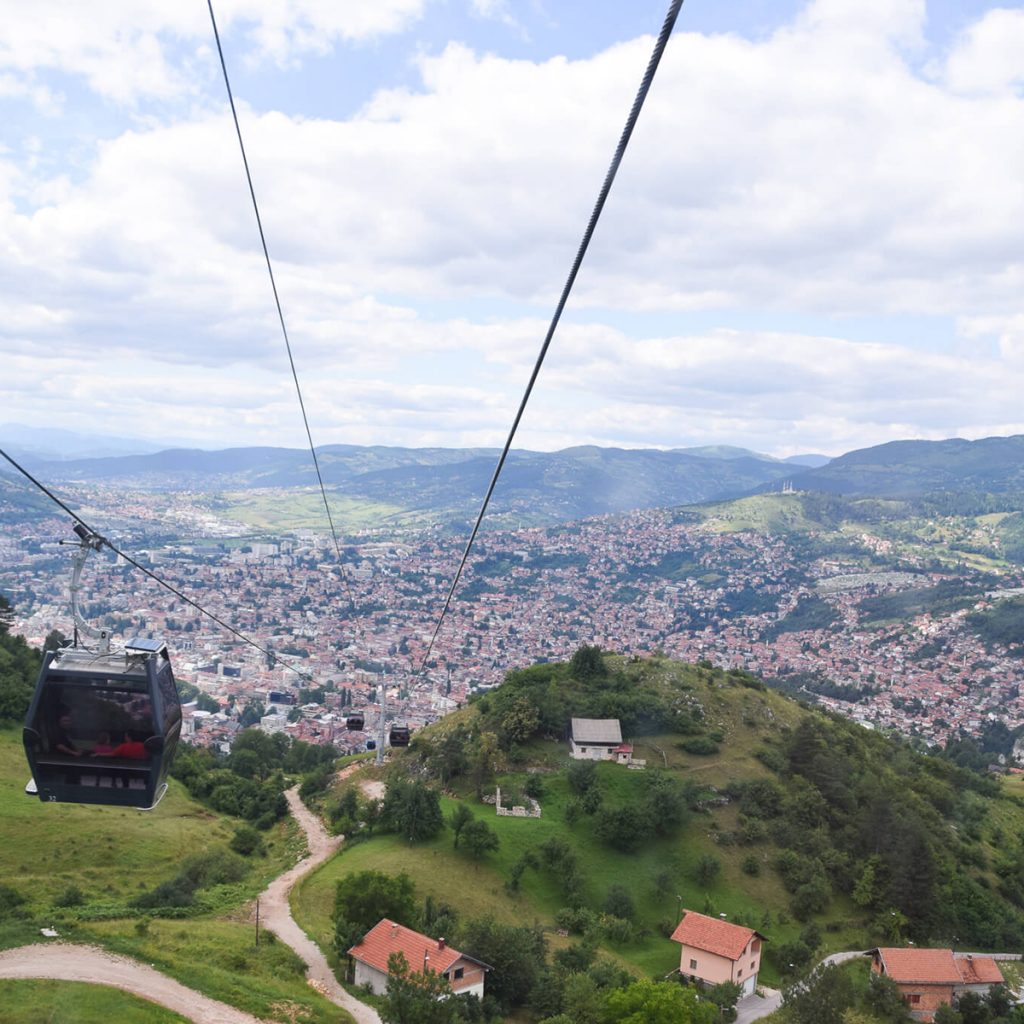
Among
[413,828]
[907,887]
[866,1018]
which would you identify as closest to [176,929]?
[413,828]

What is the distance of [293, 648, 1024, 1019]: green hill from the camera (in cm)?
3075

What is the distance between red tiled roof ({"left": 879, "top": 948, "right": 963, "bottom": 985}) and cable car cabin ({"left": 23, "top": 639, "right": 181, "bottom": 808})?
2779 centimetres

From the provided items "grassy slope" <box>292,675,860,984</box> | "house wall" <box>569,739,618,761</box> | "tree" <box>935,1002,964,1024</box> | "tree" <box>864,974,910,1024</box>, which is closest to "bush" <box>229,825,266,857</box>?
"grassy slope" <box>292,675,860,984</box>

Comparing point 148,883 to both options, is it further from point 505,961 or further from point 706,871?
point 706,871

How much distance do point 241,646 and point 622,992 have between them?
9984 cm

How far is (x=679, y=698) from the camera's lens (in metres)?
47.1

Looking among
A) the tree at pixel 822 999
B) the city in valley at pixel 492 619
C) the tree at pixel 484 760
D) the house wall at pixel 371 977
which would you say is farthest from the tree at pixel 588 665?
the house wall at pixel 371 977

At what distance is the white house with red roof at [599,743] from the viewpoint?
41312 millimetres

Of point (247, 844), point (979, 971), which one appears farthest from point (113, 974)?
point (979, 971)

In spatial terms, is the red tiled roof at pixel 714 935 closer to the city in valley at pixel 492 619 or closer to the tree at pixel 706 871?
the tree at pixel 706 871

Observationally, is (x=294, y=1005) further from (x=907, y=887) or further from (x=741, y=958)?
(x=907, y=887)

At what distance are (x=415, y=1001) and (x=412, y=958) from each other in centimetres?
400

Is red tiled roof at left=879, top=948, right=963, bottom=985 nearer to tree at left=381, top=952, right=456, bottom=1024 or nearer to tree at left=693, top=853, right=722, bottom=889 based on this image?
tree at left=693, top=853, right=722, bottom=889

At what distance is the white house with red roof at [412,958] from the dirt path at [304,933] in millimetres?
776
